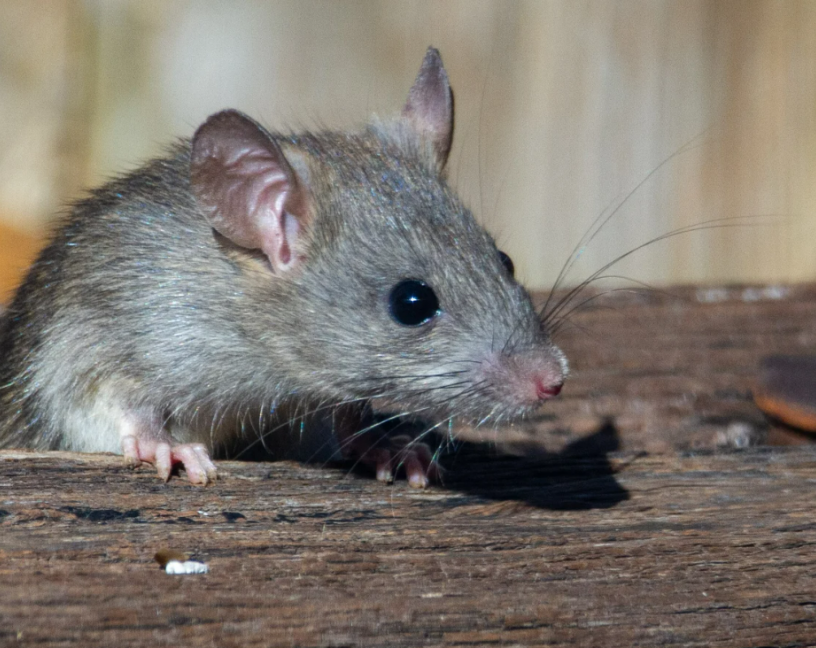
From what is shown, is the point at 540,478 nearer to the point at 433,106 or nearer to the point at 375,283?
the point at 375,283

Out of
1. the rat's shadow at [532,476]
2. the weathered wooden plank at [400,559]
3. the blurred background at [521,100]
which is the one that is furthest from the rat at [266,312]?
the blurred background at [521,100]

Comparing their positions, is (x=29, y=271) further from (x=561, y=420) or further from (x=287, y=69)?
(x=287, y=69)

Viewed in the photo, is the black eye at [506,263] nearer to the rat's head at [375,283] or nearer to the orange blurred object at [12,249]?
the rat's head at [375,283]

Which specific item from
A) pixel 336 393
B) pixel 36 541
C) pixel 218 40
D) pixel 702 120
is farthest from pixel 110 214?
pixel 702 120

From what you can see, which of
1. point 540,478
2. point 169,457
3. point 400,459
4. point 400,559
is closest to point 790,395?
point 540,478

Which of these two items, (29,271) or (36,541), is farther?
(29,271)

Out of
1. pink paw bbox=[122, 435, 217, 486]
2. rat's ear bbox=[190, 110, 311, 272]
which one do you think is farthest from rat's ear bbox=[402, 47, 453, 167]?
pink paw bbox=[122, 435, 217, 486]
